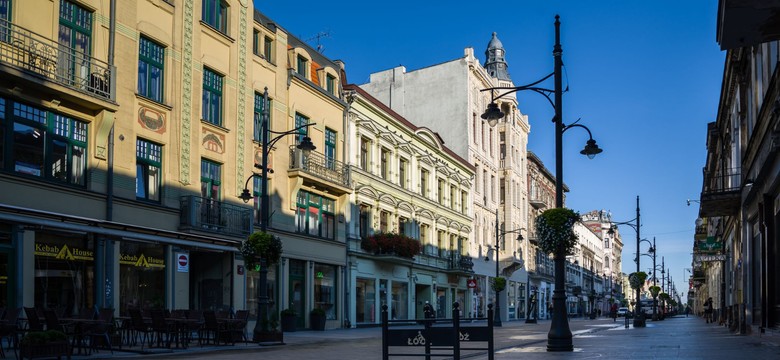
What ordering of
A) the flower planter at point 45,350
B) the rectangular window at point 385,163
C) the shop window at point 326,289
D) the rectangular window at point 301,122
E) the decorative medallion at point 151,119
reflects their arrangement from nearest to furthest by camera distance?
the flower planter at point 45,350, the decorative medallion at point 151,119, the rectangular window at point 301,122, the shop window at point 326,289, the rectangular window at point 385,163

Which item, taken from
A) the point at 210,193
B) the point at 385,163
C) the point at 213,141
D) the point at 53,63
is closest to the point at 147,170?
the point at 210,193

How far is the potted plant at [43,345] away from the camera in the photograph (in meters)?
13.6

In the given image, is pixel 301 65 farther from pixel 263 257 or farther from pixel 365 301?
pixel 263 257

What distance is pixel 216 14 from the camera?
2889 centimetres

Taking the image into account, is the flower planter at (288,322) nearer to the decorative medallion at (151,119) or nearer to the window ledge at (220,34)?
the decorative medallion at (151,119)

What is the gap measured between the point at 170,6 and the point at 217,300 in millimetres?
10239

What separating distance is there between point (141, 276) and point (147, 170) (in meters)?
3.26

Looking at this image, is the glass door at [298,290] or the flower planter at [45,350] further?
the glass door at [298,290]

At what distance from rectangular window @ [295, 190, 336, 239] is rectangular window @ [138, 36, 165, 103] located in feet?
32.1

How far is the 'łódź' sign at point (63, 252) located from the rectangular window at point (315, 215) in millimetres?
12546

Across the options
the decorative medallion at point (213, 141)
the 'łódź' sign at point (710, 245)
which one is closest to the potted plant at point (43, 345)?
the decorative medallion at point (213, 141)

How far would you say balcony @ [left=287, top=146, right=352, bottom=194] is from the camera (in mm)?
33531

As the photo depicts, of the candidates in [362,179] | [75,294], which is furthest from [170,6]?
[362,179]

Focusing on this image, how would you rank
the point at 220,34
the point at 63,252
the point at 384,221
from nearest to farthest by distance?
1. the point at 63,252
2. the point at 220,34
3. the point at 384,221
